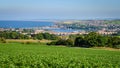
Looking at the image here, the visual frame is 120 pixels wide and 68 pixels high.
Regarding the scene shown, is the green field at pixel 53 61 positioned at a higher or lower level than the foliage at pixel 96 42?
higher

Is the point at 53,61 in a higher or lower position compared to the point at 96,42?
higher

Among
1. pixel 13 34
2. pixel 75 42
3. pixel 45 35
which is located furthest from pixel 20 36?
pixel 75 42

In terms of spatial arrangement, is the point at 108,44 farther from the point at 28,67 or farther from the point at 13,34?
the point at 28,67

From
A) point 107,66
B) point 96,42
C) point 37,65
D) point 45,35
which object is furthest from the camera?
point 45,35

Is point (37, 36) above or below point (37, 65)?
below

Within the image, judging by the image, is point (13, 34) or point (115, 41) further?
point (13, 34)

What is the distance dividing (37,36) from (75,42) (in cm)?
3633

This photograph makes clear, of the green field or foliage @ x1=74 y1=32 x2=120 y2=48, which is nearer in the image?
the green field

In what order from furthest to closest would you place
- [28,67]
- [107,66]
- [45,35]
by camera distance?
[45,35]
[107,66]
[28,67]

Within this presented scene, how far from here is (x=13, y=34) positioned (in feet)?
391

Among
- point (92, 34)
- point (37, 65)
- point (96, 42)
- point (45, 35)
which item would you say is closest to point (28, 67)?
point (37, 65)

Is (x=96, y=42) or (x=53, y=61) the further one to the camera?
(x=96, y=42)

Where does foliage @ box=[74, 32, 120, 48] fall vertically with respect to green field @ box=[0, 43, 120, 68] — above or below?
below

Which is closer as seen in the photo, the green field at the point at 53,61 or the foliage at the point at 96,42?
the green field at the point at 53,61
